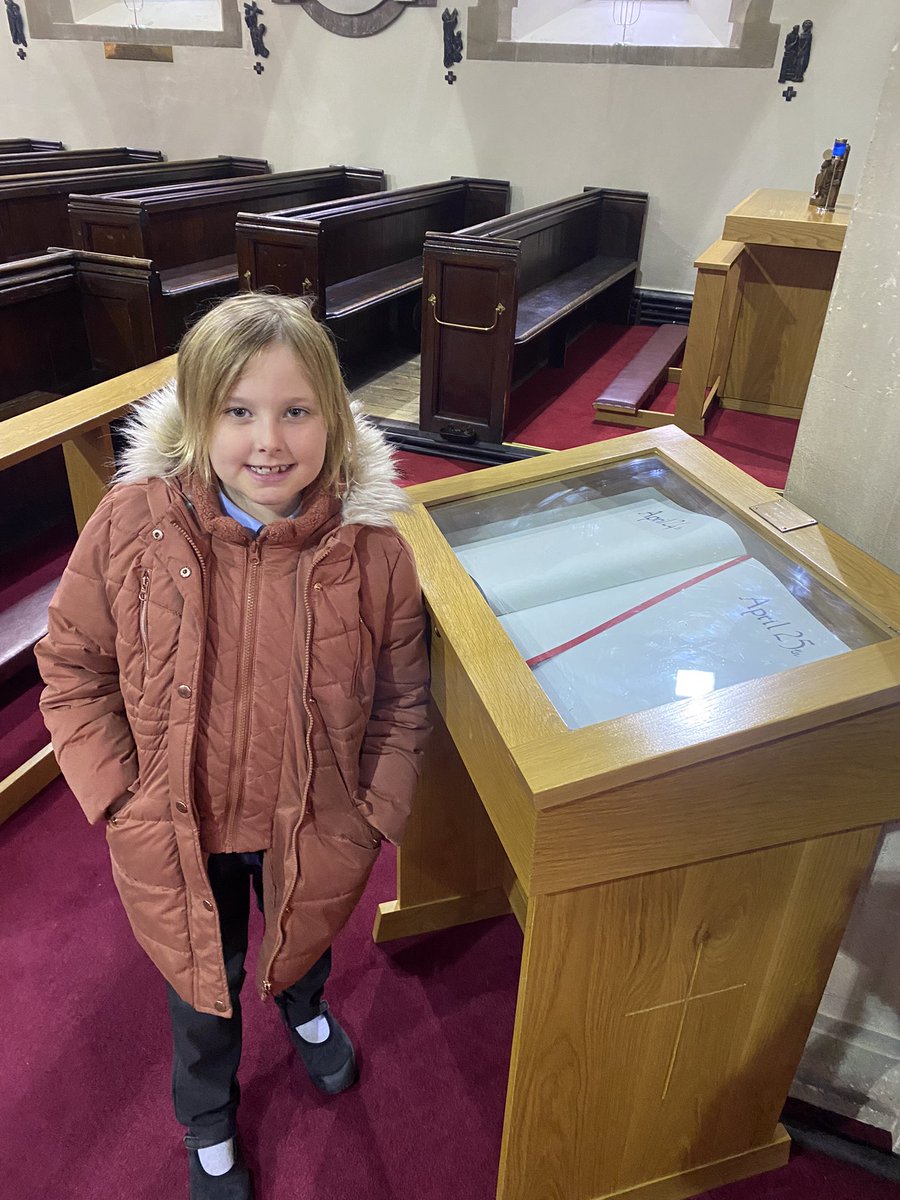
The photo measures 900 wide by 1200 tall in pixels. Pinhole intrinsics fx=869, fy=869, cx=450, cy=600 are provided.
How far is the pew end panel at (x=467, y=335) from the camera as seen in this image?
14.2 feet

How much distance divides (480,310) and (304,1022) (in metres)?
3.59

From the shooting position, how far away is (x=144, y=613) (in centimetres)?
121

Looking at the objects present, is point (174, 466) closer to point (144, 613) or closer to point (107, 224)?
point (144, 613)

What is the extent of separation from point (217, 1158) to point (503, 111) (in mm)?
7142

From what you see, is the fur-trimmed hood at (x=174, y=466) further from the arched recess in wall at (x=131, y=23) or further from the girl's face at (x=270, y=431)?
the arched recess in wall at (x=131, y=23)

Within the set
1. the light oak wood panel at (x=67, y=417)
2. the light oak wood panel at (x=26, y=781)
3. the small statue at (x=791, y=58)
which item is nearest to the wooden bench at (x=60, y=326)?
the light oak wood panel at (x=67, y=417)

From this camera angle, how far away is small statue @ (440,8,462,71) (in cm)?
655

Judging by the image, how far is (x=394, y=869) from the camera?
2.27 meters

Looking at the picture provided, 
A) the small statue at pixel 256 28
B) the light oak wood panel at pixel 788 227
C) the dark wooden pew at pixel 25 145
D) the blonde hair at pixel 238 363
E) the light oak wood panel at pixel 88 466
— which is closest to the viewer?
the blonde hair at pixel 238 363

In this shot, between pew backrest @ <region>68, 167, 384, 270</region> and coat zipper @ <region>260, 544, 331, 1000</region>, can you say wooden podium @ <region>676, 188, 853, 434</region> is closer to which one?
pew backrest @ <region>68, 167, 384, 270</region>

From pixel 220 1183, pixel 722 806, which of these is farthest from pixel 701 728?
pixel 220 1183

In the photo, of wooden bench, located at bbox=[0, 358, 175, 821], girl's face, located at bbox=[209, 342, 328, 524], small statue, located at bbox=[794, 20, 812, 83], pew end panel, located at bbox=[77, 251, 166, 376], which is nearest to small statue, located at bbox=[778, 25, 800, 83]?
small statue, located at bbox=[794, 20, 812, 83]

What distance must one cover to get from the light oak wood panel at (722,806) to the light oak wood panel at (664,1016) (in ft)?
0.17

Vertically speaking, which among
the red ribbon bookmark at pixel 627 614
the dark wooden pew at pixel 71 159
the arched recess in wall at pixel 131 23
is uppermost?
the arched recess in wall at pixel 131 23
